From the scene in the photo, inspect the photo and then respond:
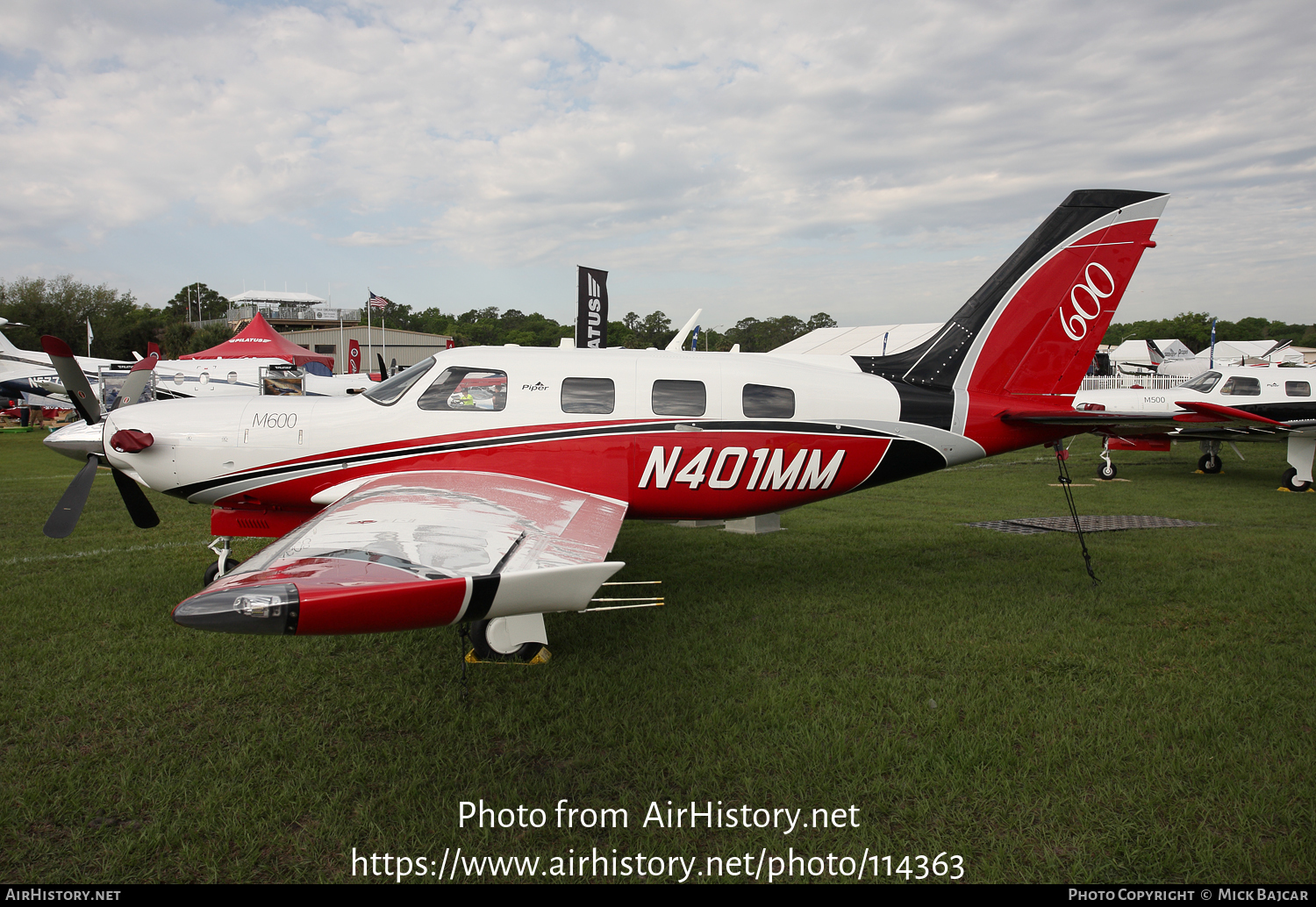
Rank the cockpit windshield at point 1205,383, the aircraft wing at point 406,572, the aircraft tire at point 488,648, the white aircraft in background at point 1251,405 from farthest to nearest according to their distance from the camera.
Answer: the cockpit windshield at point 1205,383
the white aircraft in background at point 1251,405
the aircraft tire at point 488,648
the aircraft wing at point 406,572

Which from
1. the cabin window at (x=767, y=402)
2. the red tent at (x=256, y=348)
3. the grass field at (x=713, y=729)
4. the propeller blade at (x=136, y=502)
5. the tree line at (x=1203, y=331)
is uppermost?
the tree line at (x=1203, y=331)

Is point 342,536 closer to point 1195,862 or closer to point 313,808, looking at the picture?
point 313,808

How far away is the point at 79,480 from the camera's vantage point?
640cm

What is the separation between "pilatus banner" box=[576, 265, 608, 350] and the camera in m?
16.0

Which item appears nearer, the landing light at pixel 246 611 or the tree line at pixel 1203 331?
the landing light at pixel 246 611

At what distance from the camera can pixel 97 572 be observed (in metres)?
7.41

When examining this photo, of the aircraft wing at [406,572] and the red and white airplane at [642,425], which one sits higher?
the red and white airplane at [642,425]

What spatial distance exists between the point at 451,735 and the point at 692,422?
337 centimetres

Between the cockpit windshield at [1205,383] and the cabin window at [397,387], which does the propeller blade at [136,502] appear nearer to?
the cabin window at [397,387]

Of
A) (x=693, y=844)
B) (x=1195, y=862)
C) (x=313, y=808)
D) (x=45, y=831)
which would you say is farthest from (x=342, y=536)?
(x=1195, y=862)

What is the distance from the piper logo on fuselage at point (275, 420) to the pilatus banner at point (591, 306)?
9972 millimetres

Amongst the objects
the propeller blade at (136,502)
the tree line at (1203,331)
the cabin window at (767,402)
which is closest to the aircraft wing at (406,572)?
the cabin window at (767,402)

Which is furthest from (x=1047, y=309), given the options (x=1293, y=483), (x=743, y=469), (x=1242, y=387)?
(x=1242, y=387)

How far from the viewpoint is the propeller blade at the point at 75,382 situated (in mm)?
6781
